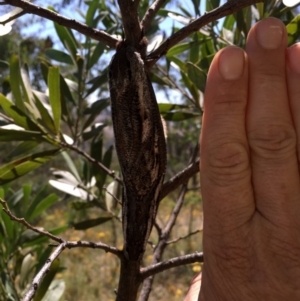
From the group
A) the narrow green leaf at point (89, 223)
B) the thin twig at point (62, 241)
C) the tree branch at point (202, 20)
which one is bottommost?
the narrow green leaf at point (89, 223)

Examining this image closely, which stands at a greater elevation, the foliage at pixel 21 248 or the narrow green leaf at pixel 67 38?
the narrow green leaf at pixel 67 38

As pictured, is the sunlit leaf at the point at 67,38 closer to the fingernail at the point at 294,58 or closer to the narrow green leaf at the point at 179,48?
the narrow green leaf at the point at 179,48

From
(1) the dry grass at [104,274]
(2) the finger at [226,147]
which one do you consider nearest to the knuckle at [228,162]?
(2) the finger at [226,147]

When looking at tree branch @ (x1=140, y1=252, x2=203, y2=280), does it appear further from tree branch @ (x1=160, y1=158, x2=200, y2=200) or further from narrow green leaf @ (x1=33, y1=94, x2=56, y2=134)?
narrow green leaf @ (x1=33, y1=94, x2=56, y2=134)

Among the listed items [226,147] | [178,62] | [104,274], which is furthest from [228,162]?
[104,274]

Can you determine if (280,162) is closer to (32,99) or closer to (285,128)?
(285,128)

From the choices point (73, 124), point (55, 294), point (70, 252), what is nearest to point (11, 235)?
point (55, 294)

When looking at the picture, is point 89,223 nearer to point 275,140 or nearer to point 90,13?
point 90,13
